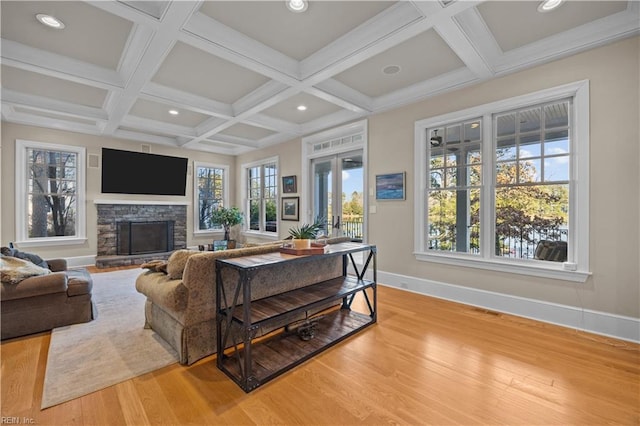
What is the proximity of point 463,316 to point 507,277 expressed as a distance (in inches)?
28.7

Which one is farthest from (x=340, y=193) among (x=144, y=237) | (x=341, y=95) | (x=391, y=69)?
(x=144, y=237)

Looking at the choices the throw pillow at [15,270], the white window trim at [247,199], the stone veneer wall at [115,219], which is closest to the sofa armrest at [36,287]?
the throw pillow at [15,270]

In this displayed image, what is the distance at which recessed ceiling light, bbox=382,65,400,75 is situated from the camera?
358 cm

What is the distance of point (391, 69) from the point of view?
3.63 meters

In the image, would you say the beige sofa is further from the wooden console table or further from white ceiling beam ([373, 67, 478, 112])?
white ceiling beam ([373, 67, 478, 112])

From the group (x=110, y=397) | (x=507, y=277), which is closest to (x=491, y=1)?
(x=507, y=277)

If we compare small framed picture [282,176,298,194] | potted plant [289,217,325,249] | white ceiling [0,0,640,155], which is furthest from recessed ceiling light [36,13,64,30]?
small framed picture [282,176,298,194]

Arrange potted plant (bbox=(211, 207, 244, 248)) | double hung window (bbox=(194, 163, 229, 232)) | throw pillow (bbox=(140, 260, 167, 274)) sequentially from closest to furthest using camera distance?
throw pillow (bbox=(140, 260, 167, 274)), potted plant (bbox=(211, 207, 244, 248)), double hung window (bbox=(194, 163, 229, 232))

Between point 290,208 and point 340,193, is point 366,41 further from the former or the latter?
point 290,208

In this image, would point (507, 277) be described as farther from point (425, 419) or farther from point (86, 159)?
point (86, 159)

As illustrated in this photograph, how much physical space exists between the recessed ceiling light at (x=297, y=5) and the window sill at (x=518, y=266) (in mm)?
3309

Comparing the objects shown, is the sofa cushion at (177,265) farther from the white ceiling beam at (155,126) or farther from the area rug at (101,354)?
the white ceiling beam at (155,126)

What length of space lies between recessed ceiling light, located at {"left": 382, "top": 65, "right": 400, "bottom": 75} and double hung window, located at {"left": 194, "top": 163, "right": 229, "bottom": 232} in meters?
5.58

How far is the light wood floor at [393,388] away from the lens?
1709 millimetres
